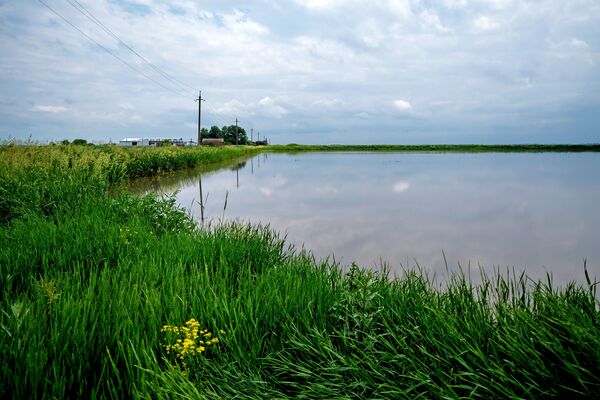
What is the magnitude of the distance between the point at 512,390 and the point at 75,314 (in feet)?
7.34

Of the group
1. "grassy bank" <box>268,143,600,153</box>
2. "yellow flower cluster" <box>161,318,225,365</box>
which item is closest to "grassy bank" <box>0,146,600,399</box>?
"yellow flower cluster" <box>161,318,225,365</box>

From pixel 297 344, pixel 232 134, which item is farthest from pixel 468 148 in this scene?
pixel 297 344

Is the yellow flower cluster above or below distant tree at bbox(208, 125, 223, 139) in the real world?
below

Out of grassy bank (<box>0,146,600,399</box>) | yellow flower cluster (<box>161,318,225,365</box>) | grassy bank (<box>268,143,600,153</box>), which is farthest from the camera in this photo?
grassy bank (<box>268,143,600,153</box>)

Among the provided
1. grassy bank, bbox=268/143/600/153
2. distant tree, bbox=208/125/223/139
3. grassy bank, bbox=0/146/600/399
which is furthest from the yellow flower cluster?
distant tree, bbox=208/125/223/139

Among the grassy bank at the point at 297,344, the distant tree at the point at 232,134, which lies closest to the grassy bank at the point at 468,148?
the distant tree at the point at 232,134

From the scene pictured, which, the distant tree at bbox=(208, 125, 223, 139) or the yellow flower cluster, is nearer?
the yellow flower cluster

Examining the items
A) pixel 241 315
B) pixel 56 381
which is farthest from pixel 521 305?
pixel 56 381

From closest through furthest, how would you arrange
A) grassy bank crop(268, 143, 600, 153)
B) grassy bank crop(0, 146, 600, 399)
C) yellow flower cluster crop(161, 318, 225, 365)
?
grassy bank crop(0, 146, 600, 399)
yellow flower cluster crop(161, 318, 225, 365)
grassy bank crop(268, 143, 600, 153)

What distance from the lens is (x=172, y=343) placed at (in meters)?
2.20

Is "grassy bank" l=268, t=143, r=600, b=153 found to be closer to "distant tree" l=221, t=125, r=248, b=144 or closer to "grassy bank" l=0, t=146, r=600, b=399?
"distant tree" l=221, t=125, r=248, b=144

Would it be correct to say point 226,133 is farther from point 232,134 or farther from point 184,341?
point 184,341

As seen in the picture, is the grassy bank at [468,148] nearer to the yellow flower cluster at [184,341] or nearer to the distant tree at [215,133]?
the distant tree at [215,133]

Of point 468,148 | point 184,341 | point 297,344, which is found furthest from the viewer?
point 468,148
